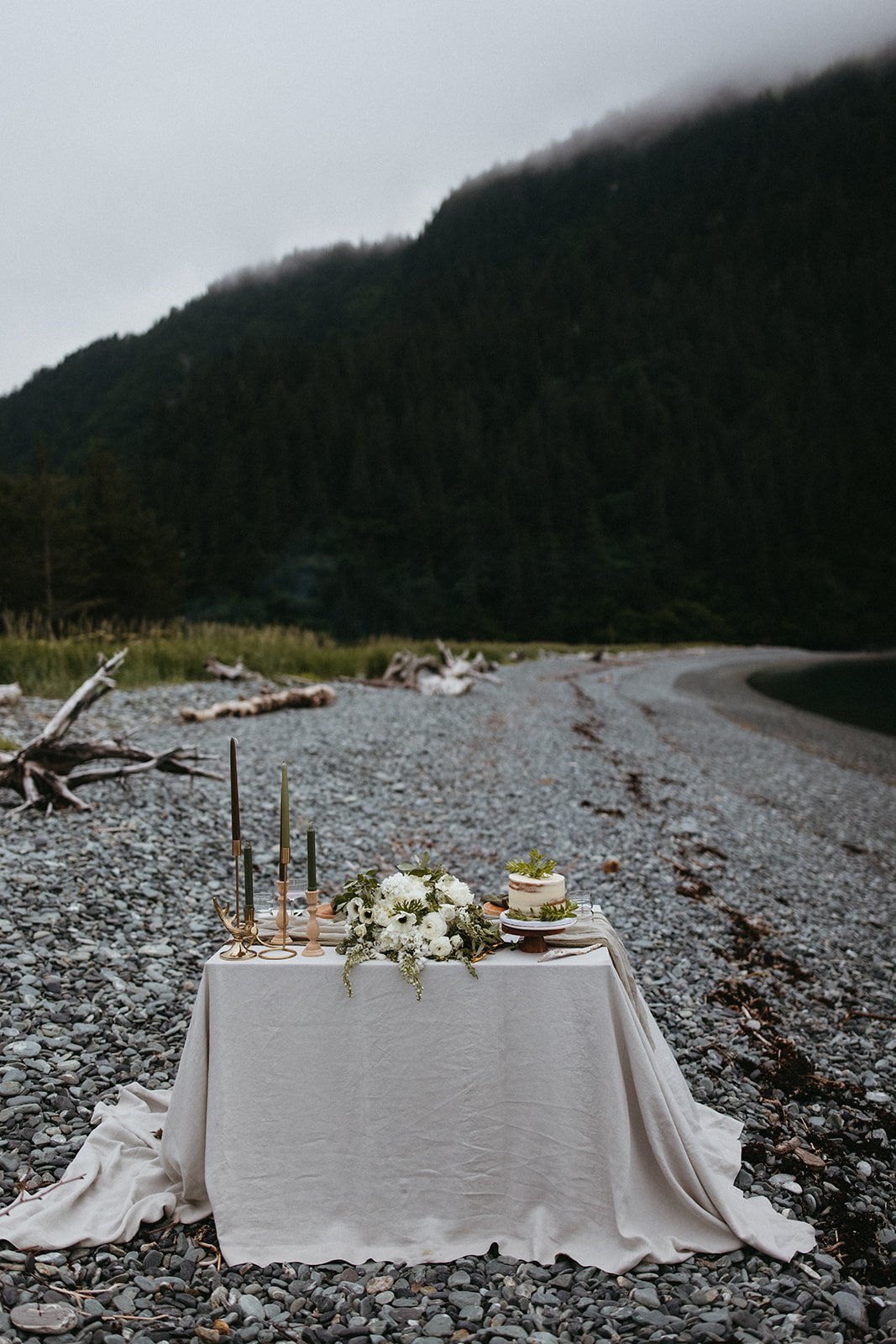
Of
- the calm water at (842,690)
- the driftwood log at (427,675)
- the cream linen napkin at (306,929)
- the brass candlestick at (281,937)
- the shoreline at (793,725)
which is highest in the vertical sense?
the brass candlestick at (281,937)

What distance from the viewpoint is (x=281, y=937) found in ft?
11.5

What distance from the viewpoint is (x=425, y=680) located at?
21547mm

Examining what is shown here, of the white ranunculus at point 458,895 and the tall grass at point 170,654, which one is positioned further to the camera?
the tall grass at point 170,654

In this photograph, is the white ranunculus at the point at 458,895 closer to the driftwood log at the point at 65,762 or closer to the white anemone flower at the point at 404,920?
the white anemone flower at the point at 404,920

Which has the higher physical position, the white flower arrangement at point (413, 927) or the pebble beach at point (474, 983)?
the white flower arrangement at point (413, 927)

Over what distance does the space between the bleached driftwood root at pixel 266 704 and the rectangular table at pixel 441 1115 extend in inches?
465

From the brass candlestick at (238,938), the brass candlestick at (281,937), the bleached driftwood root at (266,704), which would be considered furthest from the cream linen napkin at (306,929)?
the bleached driftwood root at (266,704)

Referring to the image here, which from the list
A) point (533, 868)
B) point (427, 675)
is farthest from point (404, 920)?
point (427, 675)

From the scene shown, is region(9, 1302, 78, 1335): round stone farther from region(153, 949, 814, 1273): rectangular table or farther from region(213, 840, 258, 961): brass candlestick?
region(213, 840, 258, 961): brass candlestick

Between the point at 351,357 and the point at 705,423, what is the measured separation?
5014 centimetres

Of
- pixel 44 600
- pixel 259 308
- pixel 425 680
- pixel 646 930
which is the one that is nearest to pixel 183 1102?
pixel 646 930

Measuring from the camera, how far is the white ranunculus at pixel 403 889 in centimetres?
329

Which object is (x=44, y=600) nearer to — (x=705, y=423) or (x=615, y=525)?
(x=615, y=525)

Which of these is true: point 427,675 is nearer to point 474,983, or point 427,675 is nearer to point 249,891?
point 249,891
